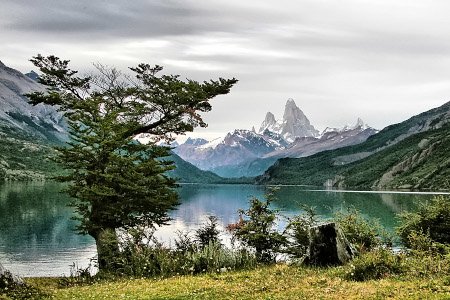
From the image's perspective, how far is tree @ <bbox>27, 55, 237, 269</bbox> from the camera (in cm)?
3231

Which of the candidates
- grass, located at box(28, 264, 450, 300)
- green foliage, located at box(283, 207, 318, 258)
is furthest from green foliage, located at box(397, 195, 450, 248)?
grass, located at box(28, 264, 450, 300)

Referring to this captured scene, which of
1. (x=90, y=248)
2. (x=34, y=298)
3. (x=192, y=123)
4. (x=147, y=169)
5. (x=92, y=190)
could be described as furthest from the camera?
(x=90, y=248)

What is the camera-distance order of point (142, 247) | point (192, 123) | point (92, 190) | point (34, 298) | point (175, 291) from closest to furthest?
point (34, 298)
point (175, 291)
point (142, 247)
point (92, 190)
point (192, 123)

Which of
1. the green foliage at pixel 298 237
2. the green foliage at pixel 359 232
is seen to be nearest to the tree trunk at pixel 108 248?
the green foliage at pixel 298 237

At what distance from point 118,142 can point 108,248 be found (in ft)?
22.4

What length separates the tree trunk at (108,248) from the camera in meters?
29.8

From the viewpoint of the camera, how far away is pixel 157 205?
33.9m

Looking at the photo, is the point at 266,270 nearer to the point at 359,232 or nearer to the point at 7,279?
the point at 359,232

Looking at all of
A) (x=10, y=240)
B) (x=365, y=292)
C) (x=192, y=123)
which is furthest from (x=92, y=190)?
(x=10, y=240)

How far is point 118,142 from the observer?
32.2m

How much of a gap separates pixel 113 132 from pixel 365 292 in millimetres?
21451

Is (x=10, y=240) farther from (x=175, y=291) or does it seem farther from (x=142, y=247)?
(x=175, y=291)

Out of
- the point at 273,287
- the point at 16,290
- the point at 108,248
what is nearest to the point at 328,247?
the point at 273,287

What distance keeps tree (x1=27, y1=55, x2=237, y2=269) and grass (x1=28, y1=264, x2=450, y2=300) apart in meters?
8.50
